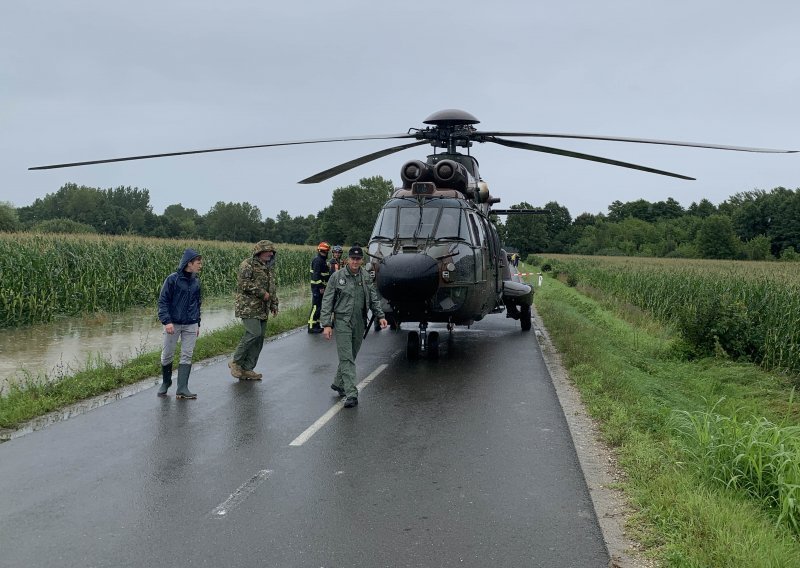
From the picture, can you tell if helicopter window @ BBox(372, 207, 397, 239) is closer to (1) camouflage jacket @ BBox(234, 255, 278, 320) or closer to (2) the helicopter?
(2) the helicopter

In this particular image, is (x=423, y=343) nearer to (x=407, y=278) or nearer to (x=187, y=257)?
(x=407, y=278)

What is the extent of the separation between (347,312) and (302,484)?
318 cm

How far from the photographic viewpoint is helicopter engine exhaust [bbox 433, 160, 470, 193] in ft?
40.1

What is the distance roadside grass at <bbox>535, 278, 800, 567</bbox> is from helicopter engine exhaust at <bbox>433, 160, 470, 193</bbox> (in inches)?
143

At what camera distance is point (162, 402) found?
26.6ft

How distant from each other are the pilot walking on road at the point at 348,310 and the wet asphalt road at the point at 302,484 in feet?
1.33

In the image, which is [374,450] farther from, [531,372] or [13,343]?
[13,343]

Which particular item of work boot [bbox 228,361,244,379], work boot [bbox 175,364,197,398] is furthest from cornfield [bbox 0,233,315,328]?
work boot [bbox 175,364,197,398]

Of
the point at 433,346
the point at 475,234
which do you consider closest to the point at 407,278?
the point at 433,346

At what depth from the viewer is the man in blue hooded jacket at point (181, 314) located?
839cm

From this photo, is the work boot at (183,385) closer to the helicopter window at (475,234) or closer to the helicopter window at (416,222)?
the helicopter window at (416,222)

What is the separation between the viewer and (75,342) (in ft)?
43.1

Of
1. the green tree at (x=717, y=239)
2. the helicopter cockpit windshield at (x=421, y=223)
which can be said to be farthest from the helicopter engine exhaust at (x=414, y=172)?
the green tree at (x=717, y=239)

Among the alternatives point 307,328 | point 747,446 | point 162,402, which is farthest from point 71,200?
point 747,446
